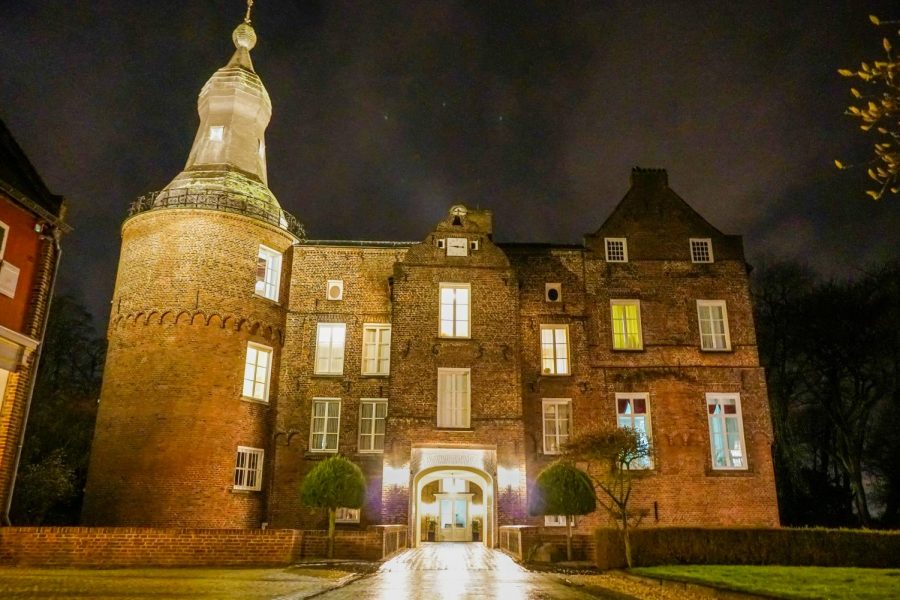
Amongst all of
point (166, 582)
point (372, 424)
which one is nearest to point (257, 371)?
point (372, 424)

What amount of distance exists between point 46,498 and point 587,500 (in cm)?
1723

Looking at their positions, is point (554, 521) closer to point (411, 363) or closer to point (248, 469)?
point (411, 363)

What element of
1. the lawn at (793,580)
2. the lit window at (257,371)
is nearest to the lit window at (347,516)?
the lit window at (257,371)

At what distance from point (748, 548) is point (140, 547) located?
45.9ft

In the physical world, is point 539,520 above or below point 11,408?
below

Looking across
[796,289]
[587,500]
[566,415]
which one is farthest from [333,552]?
[796,289]

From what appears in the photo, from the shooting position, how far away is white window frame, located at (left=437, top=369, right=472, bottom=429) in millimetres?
22500

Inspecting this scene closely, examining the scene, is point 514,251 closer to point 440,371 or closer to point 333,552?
point 440,371

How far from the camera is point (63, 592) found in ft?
33.0

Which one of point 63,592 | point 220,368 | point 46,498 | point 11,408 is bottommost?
point 63,592

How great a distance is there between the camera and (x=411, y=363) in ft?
75.2

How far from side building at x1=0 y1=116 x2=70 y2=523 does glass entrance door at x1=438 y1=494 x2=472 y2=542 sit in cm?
1651

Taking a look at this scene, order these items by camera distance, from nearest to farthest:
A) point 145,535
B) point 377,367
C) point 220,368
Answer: point 145,535 < point 220,368 < point 377,367

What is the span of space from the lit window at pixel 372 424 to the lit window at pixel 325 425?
0.87 metres
